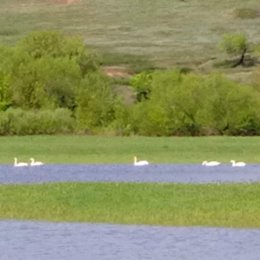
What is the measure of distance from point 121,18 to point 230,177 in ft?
287

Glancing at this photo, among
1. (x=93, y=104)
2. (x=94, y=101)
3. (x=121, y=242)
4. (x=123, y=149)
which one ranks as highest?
(x=121, y=242)

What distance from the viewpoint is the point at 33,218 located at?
26266mm

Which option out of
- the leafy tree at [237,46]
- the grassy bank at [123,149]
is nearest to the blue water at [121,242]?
the grassy bank at [123,149]

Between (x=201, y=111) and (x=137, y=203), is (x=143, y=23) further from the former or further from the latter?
(x=137, y=203)

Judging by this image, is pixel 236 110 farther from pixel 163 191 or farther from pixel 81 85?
pixel 163 191

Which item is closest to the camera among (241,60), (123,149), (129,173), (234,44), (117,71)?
(129,173)

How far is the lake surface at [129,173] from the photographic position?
35.5m

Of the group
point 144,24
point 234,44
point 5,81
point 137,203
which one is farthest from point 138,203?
point 144,24

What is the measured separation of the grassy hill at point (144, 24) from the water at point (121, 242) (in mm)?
77677

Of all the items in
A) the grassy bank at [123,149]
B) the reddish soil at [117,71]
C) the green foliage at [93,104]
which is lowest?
the reddish soil at [117,71]

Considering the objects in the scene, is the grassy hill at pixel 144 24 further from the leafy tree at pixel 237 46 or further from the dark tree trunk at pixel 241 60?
the dark tree trunk at pixel 241 60

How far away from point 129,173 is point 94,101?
3186 centimetres

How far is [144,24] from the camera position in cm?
12081

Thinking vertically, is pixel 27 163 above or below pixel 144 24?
above
